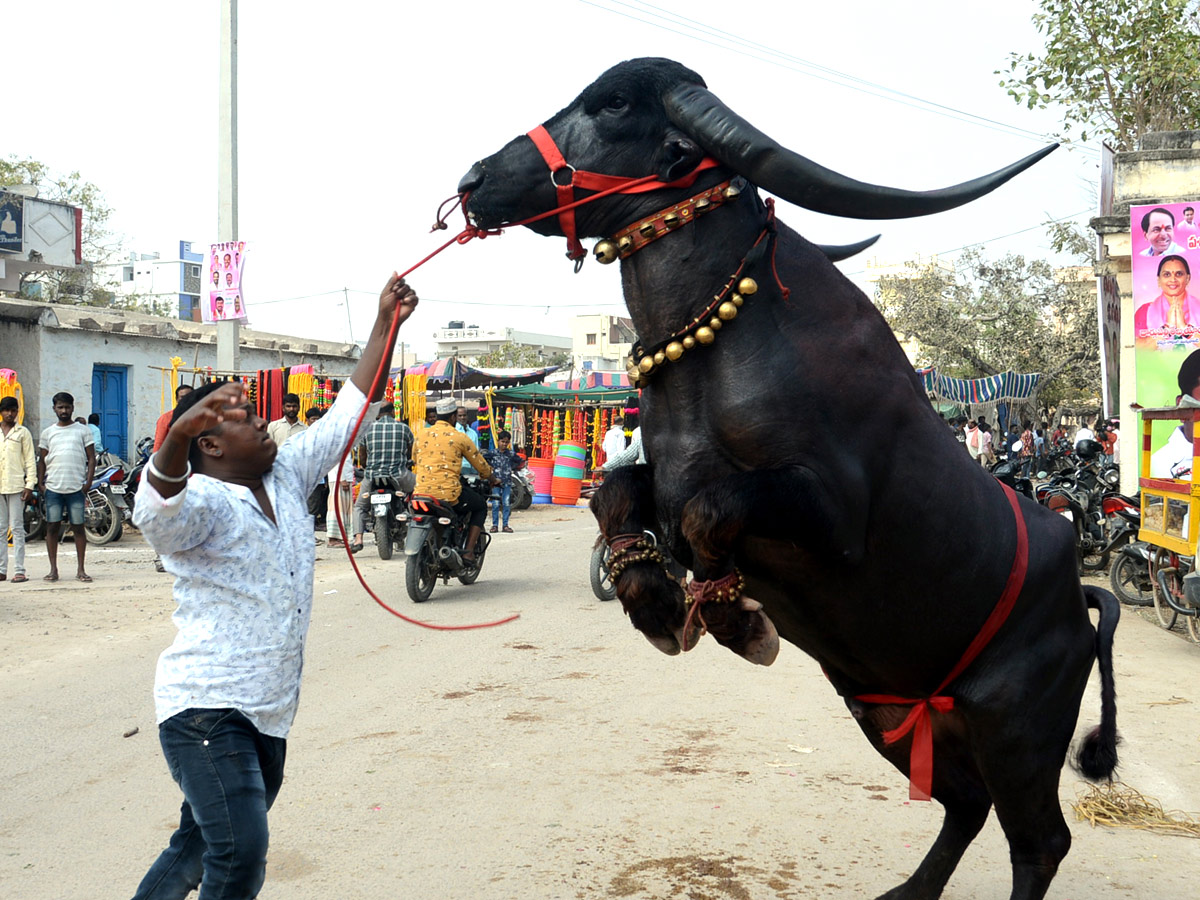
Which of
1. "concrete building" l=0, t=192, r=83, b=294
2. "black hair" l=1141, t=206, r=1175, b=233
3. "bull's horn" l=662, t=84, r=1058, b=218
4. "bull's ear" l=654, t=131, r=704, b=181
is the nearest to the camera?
"bull's horn" l=662, t=84, r=1058, b=218

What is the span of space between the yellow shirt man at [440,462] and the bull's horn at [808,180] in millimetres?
8500

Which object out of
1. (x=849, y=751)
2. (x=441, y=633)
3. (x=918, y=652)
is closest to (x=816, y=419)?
(x=918, y=652)

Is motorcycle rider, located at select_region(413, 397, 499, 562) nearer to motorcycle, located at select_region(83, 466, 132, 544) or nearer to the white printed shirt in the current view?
motorcycle, located at select_region(83, 466, 132, 544)

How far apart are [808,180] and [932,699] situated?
1563mm

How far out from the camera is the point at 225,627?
9.82 ft

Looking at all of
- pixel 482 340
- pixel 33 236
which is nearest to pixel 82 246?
pixel 33 236

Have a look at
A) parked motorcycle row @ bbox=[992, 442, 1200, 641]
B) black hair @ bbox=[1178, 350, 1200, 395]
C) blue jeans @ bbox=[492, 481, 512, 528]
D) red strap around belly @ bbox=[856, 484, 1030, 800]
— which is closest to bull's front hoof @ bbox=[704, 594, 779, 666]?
red strap around belly @ bbox=[856, 484, 1030, 800]

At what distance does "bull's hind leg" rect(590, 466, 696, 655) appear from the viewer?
2.85 m

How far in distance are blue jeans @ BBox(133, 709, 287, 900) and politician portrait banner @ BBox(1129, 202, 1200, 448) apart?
1305cm

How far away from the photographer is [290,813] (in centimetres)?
492

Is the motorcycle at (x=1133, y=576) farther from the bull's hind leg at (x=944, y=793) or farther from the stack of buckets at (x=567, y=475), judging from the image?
the stack of buckets at (x=567, y=475)

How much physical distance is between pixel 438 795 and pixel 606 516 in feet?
8.89

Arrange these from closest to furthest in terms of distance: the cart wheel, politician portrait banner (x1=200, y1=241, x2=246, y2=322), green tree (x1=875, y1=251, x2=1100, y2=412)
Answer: the cart wheel
politician portrait banner (x1=200, y1=241, x2=246, y2=322)
green tree (x1=875, y1=251, x2=1100, y2=412)

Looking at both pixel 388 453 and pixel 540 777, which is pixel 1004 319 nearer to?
pixel 388 453
